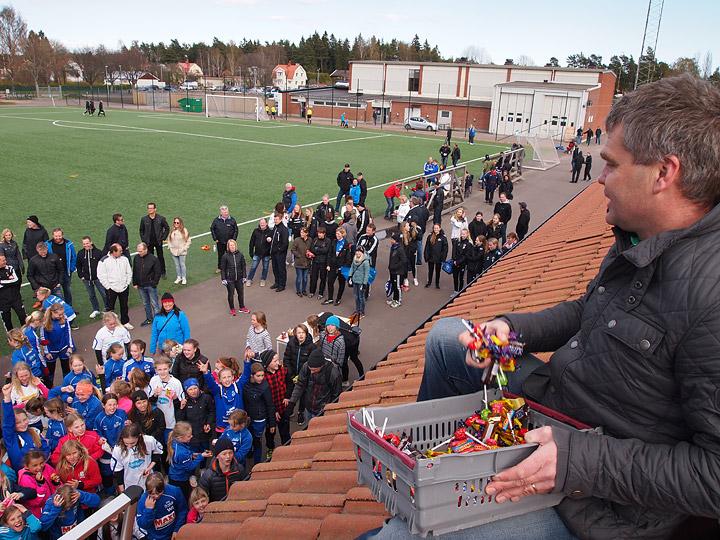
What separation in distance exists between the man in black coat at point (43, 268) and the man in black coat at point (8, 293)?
0.95 ft

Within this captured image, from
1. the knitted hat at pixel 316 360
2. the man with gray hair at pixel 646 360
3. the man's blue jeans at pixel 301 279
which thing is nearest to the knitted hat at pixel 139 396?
the knitted hat at pixel 316 360

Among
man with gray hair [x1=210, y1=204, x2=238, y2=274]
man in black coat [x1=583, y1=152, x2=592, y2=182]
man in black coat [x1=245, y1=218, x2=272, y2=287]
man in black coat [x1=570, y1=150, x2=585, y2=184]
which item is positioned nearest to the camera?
man in black coat [x1=245, y1=218, x2=272, y2=287]

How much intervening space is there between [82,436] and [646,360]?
6382 mm

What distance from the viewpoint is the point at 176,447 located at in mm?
6086

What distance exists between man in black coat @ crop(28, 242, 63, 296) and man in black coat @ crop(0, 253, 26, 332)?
290mm

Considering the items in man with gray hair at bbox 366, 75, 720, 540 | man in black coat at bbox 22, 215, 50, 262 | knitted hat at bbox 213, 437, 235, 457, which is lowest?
knitted hat at bbox 213, 437, 235, 457

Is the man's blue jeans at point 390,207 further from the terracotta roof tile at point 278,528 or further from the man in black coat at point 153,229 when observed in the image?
the terracotta roof tile at point 278,528

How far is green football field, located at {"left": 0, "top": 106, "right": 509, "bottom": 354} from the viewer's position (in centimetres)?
1877

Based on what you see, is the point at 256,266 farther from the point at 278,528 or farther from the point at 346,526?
the point at 346,526

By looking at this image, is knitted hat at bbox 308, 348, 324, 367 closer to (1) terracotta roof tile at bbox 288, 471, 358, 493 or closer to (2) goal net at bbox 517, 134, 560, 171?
(1) terracotta roof tile at bbox 288, 471, 358, 493

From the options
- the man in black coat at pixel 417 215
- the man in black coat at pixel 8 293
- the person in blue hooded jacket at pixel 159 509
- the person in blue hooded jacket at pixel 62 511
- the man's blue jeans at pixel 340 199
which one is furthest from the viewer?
the man's blue jeans at pixel 340 199

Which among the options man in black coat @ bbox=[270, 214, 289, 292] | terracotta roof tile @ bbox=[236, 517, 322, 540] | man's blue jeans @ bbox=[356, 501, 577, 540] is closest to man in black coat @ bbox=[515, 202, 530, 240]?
man in black coat @ bbox=[270, 214, 289, 292]

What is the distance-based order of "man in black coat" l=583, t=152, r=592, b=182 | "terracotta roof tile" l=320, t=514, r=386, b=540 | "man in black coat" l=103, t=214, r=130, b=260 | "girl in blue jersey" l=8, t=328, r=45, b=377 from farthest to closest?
"man in black coat" l=583, t=152, r=592, b=182, "man in black coat" l=103, t=214, r=130, b=260, "girl in blue jersey" l=8, t=328, r=45, b=377, "terracotta roof tile" l=320, t=514, r=386, b=540

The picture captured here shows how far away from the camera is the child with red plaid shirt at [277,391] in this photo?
24.7ft
